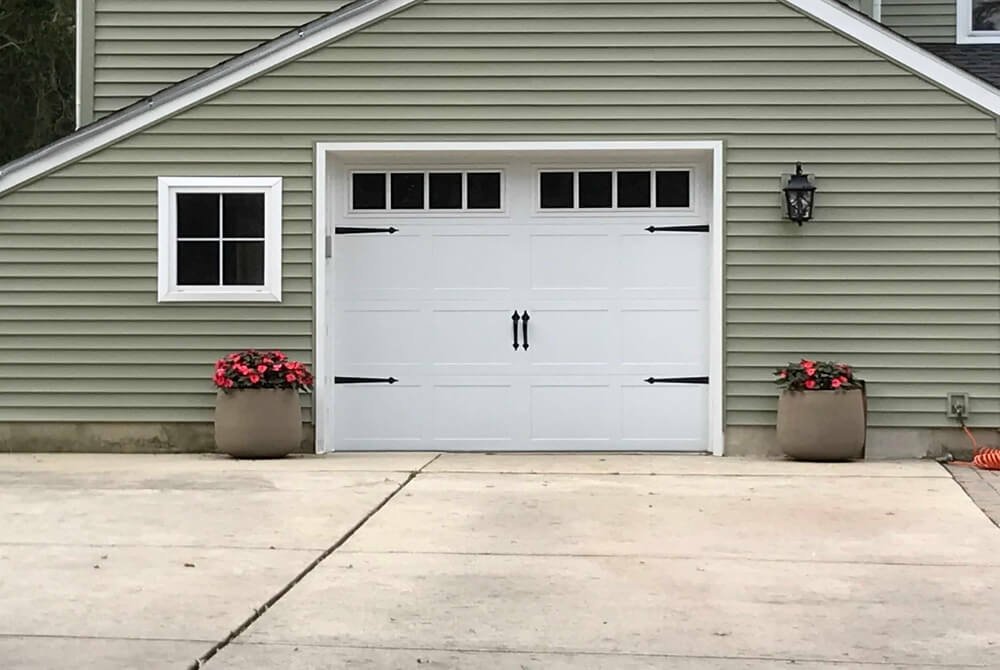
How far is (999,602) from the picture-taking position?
4.96m

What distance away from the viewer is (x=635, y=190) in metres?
9.62

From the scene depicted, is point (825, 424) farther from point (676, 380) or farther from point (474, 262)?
point (474, 262)

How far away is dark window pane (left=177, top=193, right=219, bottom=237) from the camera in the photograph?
9.44 m

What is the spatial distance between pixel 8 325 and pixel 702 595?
629cm

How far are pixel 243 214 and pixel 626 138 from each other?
2.82 metres

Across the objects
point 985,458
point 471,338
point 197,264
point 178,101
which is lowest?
point 985,458

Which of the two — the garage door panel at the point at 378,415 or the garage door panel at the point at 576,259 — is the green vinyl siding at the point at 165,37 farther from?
the garage door panel at the point at 378,415

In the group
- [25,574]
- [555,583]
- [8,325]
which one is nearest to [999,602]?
[555,583]

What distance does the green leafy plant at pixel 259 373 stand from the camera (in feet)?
29.4

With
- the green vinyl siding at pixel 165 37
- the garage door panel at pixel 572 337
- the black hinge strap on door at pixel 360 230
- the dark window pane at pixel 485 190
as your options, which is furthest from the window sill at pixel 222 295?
the green vinyl siding at pixel 165 37

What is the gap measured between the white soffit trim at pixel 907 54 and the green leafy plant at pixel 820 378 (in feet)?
6.88

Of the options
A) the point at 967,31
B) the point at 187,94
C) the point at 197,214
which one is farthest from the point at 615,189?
the point at 967,31

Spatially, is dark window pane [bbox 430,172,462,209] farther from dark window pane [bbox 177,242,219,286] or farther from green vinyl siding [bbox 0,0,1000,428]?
dark window pane [bbox 177,242,219,286]

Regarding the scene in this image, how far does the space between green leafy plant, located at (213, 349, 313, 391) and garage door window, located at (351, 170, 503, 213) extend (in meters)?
1.35
